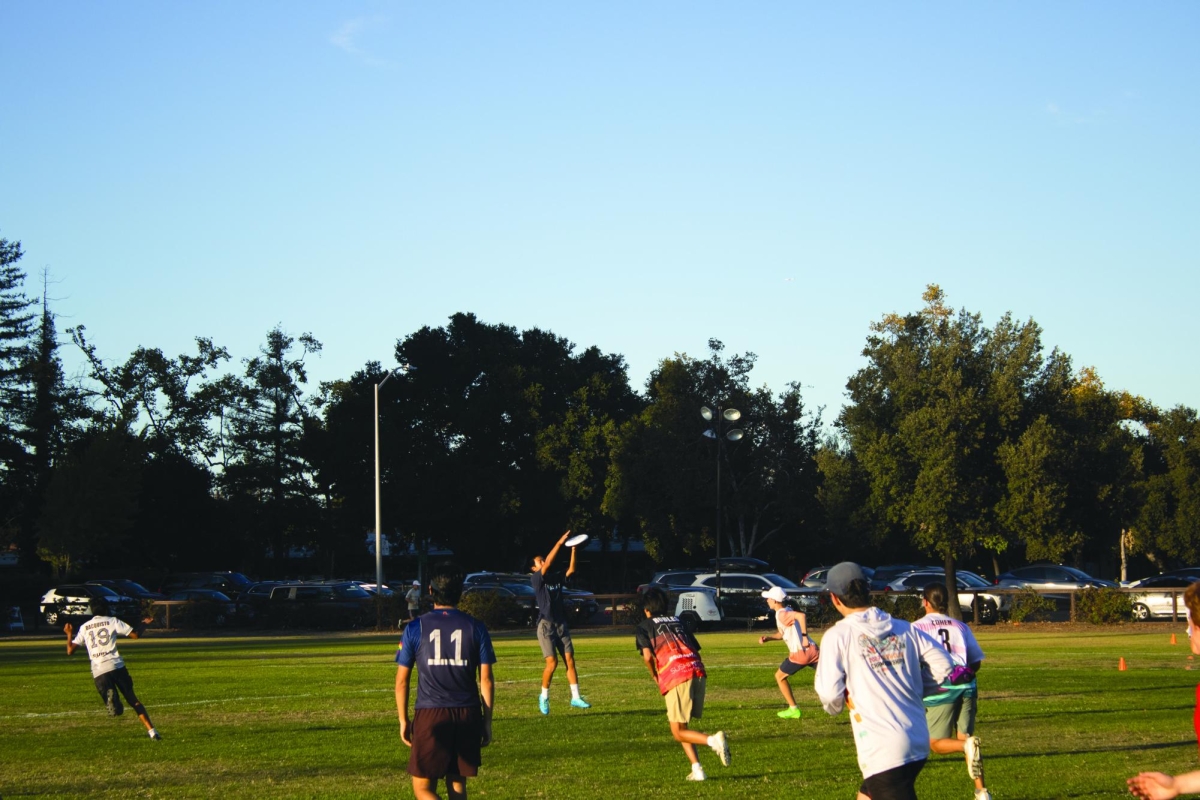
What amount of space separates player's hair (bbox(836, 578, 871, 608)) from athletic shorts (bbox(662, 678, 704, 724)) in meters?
4.71

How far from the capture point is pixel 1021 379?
39188 millimetres

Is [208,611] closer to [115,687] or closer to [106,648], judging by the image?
[115,687]

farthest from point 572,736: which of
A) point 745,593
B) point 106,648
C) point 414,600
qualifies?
point 745,593

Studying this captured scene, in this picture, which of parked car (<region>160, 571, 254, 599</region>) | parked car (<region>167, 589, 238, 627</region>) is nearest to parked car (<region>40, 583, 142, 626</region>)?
parked car (<region>167, 589, 238, 627</region>)

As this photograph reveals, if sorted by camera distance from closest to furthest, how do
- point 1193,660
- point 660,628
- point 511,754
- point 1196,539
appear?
1. point 660,628
2. point 511,754
3. point 1193,660
4. point 1196,539

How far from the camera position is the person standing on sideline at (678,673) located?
10.7 m

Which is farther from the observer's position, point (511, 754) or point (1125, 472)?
point (1125, 472)

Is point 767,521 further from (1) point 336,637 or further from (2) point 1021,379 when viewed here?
(1) point 336,637

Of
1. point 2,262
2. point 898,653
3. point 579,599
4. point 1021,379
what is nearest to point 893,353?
point 1021,379

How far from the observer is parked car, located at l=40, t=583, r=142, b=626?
4453 centimetres

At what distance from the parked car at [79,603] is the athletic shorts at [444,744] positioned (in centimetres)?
3969

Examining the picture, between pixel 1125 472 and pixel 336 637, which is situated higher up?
pixel 1125 472

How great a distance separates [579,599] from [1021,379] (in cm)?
1595

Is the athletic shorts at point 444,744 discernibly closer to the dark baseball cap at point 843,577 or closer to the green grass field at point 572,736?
the green grass field at point 572,736
